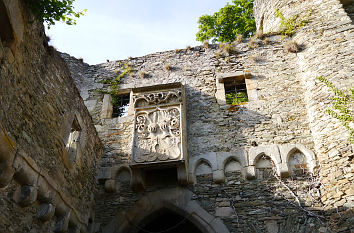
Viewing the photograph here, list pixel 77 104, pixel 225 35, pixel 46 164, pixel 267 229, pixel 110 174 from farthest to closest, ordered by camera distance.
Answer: pixel 225 35
pixel 110 174
pixel 77 104
pixel 267 229
pixel 46 164

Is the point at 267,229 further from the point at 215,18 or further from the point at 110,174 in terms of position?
the point at 215,18

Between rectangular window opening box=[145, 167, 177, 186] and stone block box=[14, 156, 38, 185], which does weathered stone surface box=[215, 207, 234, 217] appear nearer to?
rectangular window opening box=[145, 167, 177, 186]

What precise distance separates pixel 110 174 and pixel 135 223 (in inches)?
43.0

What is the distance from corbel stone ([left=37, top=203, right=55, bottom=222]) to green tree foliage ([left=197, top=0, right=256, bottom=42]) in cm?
1163

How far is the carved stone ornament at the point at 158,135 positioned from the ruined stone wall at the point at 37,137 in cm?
100

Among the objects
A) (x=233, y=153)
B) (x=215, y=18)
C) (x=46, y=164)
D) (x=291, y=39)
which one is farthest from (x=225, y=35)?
(x=46, y=164)

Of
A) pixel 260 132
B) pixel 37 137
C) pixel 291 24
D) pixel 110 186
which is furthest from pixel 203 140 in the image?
pixel 291 24

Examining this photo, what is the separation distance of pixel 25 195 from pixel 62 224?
1016 millimetres

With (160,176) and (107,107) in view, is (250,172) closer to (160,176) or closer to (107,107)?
(160,176)

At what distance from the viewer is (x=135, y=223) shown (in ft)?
20.1

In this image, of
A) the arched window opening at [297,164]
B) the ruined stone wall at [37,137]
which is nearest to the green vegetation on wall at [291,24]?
the arched window opening at [297,164]

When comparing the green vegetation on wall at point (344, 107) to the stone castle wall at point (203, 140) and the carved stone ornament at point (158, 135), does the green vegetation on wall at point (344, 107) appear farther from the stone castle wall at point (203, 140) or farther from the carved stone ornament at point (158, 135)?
the carved stone ornament at point (158, 135)

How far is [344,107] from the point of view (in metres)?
5.93

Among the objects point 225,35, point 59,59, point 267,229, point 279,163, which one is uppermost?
point 225,35
